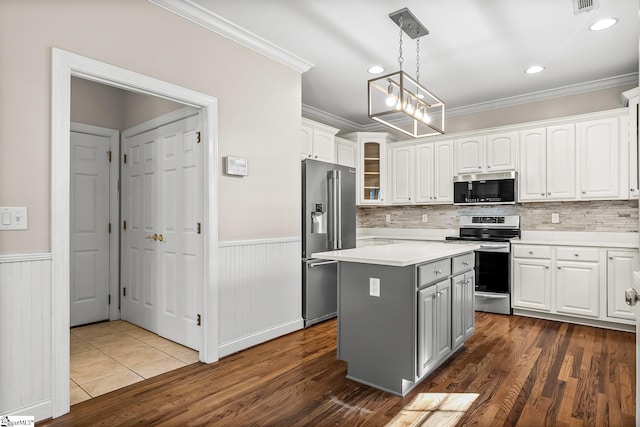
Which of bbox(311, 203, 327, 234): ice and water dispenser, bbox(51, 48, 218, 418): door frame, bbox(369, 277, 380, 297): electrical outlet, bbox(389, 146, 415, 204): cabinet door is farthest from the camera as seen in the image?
bbox(389, 146, 415, 204): cabinet door

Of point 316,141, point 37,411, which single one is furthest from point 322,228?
point 37,411

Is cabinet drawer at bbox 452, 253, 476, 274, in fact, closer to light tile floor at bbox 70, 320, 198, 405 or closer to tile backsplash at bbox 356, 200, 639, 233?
tile backsplash at bbox 356, 200, 639, 233

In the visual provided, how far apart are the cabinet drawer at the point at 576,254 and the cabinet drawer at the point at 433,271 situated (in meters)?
2.03

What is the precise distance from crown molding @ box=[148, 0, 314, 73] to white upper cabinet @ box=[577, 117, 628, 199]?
3089 mm

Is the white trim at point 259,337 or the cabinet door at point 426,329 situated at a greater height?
the cabinet door at point 426,329

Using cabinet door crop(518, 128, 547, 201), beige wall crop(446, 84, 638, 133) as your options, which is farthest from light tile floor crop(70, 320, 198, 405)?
beige wall crop(446, 84, 638, 133)

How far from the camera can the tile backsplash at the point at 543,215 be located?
421 centimetres

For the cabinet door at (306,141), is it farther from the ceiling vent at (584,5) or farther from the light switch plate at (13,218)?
the light switch plate at (13,218)

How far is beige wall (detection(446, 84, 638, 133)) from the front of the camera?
4340 mm

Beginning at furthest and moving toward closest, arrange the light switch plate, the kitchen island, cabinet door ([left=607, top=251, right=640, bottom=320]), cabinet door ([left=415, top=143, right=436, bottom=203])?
cabinet door ([left=415, top=143, right=436, bottom=203]), cabinet door ([left=607, top=251, right=640, bottom=320]), the kitchen island, the light switch plate

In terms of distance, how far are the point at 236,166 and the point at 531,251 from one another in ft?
11.1

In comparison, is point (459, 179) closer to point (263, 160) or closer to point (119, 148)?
point (263, 160)

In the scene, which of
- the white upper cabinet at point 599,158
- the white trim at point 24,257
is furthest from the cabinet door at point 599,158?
the white trim at point 24,257

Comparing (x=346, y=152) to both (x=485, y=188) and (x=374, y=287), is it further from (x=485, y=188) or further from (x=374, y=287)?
(x=374, y=287)
